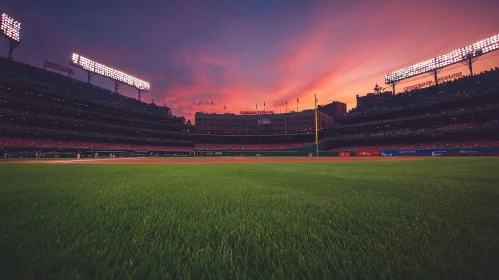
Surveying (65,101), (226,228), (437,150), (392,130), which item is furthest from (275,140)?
(226,228)

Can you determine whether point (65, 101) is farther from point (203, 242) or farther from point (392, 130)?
point (392, 130)

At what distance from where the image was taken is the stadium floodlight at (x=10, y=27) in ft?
121

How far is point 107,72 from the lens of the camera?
52.5 m

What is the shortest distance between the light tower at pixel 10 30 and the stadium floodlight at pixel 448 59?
86.5 m

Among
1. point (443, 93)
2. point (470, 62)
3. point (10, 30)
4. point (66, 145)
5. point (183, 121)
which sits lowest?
point (66, 145)

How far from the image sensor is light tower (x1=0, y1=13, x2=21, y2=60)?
121 ft

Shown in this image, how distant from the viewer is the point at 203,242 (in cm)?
143

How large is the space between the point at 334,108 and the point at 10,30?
92.3 m

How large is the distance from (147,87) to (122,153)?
1047 inches

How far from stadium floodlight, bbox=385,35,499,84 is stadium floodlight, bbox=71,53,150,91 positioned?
2864 inches

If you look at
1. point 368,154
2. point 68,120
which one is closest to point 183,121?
point 68,120

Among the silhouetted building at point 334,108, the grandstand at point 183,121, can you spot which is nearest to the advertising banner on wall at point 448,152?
the grandstand at point 183,121

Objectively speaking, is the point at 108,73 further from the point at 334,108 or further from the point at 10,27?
the point at 334,108

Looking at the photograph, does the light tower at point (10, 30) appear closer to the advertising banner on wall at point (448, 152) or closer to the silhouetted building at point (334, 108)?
the advertising banner on wall at point (448, 152)
